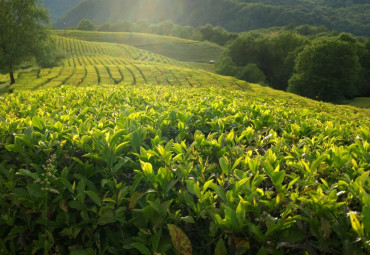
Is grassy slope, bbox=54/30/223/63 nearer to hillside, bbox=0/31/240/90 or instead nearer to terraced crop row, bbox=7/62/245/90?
hillside, bbox=0/31/240/90

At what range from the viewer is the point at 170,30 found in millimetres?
120062

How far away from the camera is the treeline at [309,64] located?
4194cm

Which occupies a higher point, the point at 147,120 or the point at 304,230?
the point at 147,120

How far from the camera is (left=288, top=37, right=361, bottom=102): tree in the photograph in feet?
136

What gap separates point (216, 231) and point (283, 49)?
63.8m

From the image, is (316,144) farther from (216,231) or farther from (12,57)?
(12,57)

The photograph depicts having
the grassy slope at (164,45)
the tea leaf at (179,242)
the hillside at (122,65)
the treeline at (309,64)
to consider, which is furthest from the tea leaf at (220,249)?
the grassy slope at (164,45)

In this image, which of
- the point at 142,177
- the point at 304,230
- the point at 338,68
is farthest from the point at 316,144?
the point at 338,68

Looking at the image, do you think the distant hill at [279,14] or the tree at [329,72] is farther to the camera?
the distant hill at [279,14]

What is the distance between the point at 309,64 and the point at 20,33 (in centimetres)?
4156

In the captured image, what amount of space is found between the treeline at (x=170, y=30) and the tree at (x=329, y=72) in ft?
215

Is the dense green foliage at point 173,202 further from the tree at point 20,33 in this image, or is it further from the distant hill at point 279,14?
the distant hill at point 279,14

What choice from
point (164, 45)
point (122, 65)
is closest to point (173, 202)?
point (122, 65)

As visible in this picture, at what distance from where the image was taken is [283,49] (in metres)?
58.5
